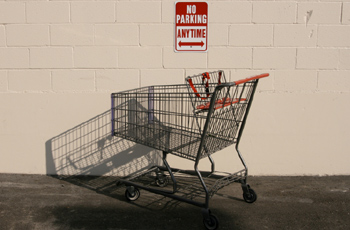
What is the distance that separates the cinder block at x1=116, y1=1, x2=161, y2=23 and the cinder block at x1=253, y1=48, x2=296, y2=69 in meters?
1.31

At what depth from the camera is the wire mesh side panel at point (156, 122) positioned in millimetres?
3410

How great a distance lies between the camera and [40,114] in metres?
4.38

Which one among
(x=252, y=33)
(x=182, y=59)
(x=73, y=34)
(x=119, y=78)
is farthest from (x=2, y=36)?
(x=252, y=33)

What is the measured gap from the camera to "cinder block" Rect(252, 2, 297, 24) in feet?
13.7

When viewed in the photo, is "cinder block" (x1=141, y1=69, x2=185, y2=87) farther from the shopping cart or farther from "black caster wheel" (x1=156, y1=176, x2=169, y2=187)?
"black caster wheel" (x1=156, y1=176, x2=169, y2=187)

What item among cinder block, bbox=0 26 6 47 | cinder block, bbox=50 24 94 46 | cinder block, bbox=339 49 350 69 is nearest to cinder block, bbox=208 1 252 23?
cinder block, bbox=339 49 350 69

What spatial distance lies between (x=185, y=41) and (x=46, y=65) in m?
1.78

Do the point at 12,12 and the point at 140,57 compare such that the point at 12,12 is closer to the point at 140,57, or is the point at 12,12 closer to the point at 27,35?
the point at 27,35

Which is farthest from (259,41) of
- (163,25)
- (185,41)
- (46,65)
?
(46,65)

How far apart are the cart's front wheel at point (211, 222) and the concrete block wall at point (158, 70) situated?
1.41 m

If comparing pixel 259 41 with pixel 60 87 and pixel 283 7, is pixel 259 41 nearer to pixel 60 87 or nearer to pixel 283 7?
pixel 283 7

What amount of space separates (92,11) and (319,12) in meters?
2.80

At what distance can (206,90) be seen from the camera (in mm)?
3523

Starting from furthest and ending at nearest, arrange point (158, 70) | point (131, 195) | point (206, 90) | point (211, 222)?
point (158, 70) < point (131, 195) < point (206, 90) < point (211, 222)
